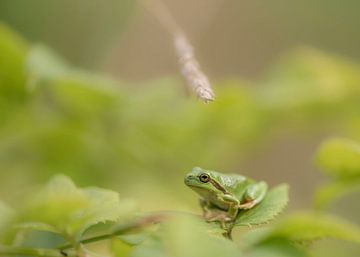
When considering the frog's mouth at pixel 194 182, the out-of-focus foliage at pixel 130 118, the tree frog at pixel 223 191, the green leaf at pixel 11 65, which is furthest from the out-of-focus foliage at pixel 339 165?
the green leaf at pixel 11 65

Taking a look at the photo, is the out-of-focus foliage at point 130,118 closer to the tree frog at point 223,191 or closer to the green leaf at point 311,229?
the tree frog at point 223,191

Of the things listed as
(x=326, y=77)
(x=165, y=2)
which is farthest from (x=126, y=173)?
(x=165, y=2)

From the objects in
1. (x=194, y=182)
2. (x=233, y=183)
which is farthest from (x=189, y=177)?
(x=233, y=183)

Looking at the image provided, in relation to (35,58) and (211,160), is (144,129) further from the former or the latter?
(35,58)

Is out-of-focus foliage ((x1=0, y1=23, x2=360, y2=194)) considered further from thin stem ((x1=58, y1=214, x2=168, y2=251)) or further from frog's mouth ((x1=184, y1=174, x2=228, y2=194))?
thin stem ((x1=58, y1=214, x2=168, y2=251))

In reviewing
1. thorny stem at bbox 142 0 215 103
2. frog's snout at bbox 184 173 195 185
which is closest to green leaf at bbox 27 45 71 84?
thorny stem at bbox 142 0 215 103

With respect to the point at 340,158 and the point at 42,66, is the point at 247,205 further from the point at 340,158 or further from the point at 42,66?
the point at 42,66
